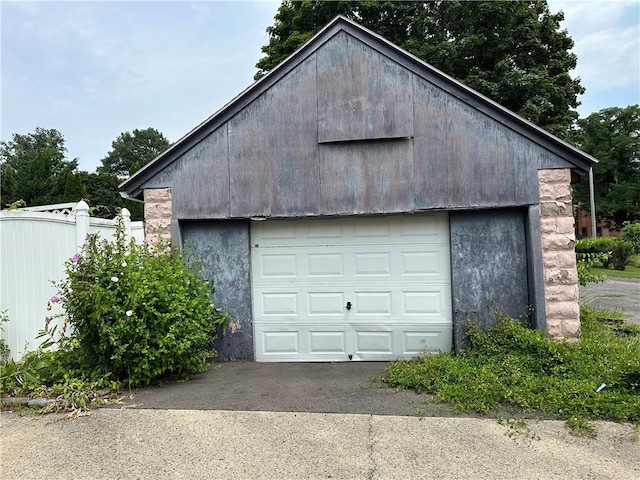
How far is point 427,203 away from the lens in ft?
19.0

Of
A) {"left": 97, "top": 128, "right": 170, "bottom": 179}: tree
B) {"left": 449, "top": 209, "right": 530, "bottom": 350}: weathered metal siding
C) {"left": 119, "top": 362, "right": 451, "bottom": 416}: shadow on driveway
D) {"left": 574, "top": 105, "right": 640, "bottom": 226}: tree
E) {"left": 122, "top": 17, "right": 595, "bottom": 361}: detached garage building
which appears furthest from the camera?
{"left": 97, "top": 128, "right": 170, "bottom": 179}: tree

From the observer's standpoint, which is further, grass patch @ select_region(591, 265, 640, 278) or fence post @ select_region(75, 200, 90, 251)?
grass patch @ select_region(591, 265, 640, 278)

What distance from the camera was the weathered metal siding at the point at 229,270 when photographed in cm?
636

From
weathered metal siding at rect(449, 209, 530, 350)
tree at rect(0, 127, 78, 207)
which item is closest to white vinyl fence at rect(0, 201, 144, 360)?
weathered metal siding at rect(449, 209, 530, 350)

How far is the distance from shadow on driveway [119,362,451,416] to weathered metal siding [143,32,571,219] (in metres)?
2.18

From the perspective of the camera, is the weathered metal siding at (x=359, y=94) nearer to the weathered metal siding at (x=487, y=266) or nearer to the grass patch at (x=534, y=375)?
the weathered metal siding at (x=487, y=266)

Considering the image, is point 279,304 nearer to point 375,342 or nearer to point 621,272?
point 375,342

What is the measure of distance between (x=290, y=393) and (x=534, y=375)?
8.99ft

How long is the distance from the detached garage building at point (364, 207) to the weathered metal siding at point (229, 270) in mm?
21

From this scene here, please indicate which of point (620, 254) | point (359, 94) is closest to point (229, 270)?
point (359, 94)

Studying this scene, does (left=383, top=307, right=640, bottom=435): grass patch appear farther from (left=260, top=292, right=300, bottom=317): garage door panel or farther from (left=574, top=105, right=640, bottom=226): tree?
(left=574, top=105, right=640, bottom=226): tree

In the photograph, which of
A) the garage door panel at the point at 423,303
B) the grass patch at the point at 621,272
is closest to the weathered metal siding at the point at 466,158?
the garage door panel at the point at 423,303

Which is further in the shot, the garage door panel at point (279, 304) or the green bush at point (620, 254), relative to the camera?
the green bush at point (620, 254)

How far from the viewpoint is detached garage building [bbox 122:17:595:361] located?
5.63 metres
